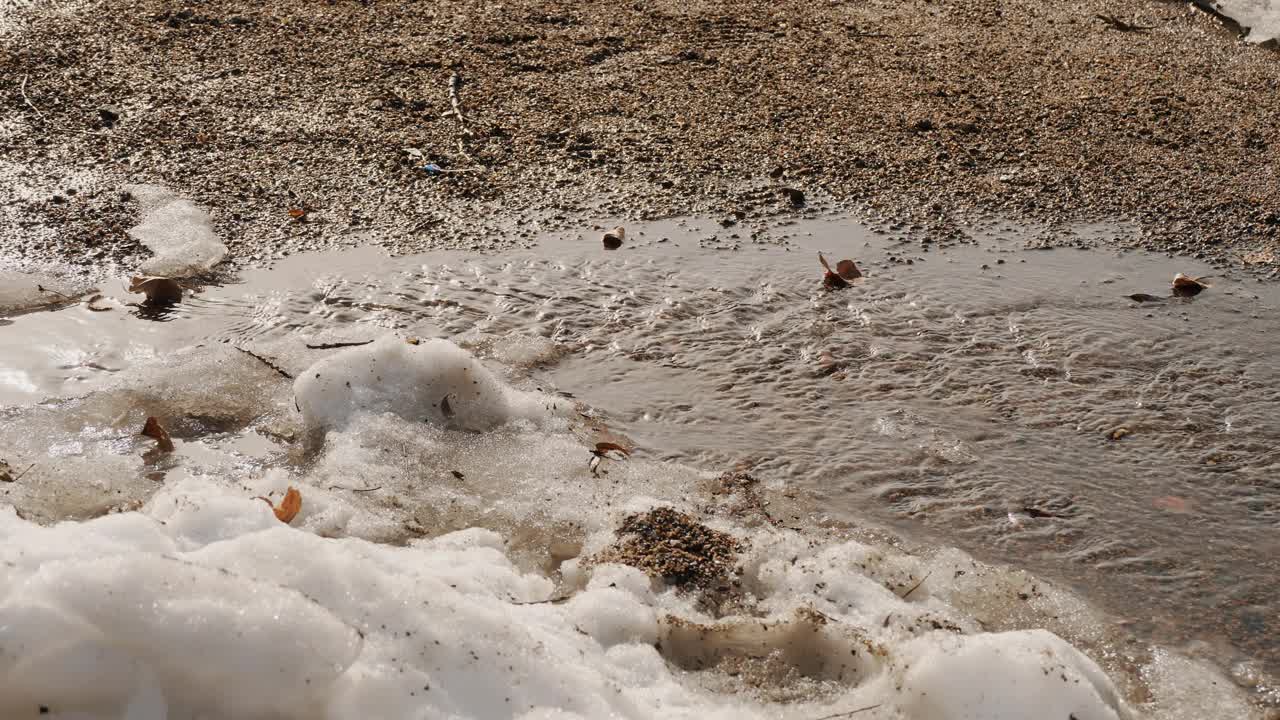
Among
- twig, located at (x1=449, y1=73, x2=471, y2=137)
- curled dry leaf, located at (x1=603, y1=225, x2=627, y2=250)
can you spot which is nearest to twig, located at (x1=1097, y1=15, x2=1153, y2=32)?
twig, located at (x1=449, y1=73, x2=471, y2=137)

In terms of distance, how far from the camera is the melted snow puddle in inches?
66.7

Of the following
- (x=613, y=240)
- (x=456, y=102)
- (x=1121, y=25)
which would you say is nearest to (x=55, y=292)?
(x=613, y=240)

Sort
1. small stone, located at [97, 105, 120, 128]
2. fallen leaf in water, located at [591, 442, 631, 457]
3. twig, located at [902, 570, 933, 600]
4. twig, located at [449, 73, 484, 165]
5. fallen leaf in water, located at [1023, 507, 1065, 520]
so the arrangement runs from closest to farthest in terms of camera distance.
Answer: twig, located at [902, 570, 933, 600] → fallen leaf in water, located at [1023, 507, 1065, 520] → fallen leaf in water, located at [591, 442, 631, 457] → twig, located at [449, 73, 484, 165] → small stone, located at [97, 105, 120, 128]

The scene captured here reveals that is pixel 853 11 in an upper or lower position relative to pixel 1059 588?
upper

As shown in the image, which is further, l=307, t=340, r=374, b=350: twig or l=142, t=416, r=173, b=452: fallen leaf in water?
l=307, t=340, r=374, b=350: twig

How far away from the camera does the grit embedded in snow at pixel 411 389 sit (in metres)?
2.62

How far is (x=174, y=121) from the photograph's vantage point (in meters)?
4.27

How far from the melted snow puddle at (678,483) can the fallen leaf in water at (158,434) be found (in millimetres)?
28

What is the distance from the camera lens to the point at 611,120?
437 centimetres

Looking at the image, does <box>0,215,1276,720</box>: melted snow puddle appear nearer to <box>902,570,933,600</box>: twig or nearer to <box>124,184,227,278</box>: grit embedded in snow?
<box>902,570,933,600</box>: twig

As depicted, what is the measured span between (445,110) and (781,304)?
1859 millimetres

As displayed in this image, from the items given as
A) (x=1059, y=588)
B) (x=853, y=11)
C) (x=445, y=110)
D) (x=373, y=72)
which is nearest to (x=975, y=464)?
(x=1059, y=588)

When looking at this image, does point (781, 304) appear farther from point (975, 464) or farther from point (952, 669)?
point (952, 669)

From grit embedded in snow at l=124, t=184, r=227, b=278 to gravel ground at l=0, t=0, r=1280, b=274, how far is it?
0.06 metres
